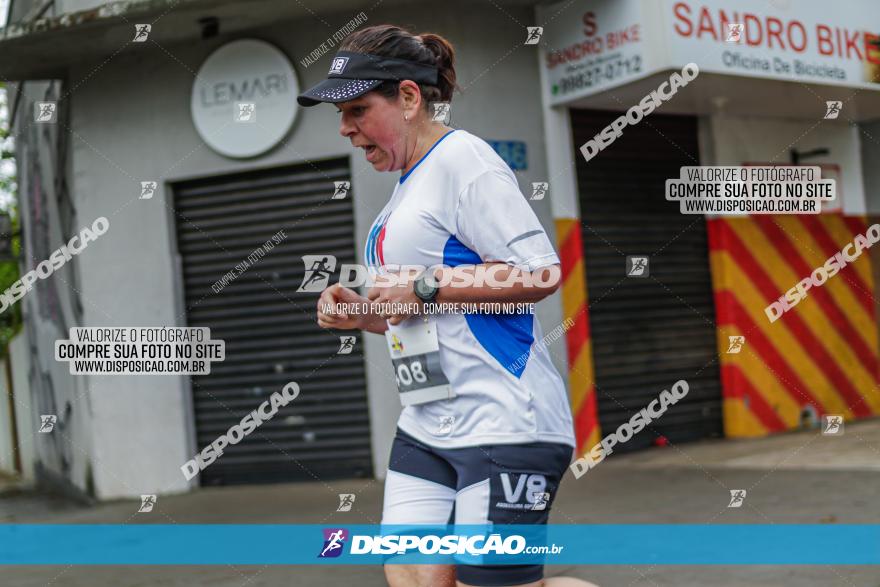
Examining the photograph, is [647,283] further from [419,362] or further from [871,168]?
[419,362]

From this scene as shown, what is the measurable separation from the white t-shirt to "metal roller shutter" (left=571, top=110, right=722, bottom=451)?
6.88m

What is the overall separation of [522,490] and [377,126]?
3.15 ft

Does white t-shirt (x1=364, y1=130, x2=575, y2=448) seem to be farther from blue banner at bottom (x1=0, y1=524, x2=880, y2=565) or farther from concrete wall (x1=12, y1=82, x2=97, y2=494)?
concrete wall (x1=12, y1=82, x2=97, y2=494)

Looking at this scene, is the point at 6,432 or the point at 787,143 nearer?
the point at 787,143

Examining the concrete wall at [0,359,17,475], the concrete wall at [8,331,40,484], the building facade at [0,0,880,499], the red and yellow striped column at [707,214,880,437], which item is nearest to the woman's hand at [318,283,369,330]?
the building facade at [0,0,880,499]

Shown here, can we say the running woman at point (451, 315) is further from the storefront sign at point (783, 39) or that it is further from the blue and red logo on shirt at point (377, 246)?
the storefront sign at point (783, 39)

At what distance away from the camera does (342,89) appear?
8.61 feet

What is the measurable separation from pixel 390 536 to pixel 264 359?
6.43 meters

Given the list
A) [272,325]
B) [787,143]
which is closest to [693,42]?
[787,143]

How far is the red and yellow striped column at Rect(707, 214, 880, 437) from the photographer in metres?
10.4

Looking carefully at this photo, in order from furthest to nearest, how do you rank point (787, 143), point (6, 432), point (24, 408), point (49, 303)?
1. point (6, 432)
2. point (24, 408)
3. point (787, 143)
4. point (49, 303)

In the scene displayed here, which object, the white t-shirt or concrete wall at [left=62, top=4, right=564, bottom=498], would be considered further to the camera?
concrete wall at [left=62, top=4, right=564, bottom=498]

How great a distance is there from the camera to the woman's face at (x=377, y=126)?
8.70ft

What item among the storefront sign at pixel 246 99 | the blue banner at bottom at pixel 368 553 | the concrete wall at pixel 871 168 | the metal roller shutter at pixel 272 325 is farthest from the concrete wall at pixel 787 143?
the blue banner at bottom at pixel 368 553
